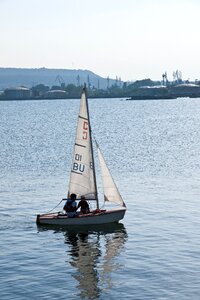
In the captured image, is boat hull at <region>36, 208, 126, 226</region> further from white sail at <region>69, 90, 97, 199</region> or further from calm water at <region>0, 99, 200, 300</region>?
white sail at <region>69, 90, 97, 199</region>

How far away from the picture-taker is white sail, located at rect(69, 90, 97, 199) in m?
54.6

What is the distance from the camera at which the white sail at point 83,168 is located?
54.6 meters

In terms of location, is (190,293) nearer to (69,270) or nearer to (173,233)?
(69,270)

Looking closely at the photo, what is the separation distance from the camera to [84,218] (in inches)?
2078

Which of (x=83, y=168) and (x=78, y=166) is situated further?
(x=83, y=168)

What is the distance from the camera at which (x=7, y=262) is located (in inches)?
1661

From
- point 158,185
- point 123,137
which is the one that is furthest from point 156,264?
point 123,137

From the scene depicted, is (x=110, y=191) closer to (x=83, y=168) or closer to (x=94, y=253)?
(x=83, y=168)

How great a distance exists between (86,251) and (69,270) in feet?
17.3

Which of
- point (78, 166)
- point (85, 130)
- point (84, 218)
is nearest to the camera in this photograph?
point (84, 218)


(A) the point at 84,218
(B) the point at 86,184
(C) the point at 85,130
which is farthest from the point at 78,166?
(A) the point at 84,218

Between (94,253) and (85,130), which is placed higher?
(85,130)

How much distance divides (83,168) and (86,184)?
4.82 ft

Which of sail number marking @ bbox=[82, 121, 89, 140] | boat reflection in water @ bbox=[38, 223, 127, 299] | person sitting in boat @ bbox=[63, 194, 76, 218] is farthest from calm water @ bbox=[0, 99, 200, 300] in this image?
sail number marking @ bbox=[82, 121, 89, 140]
